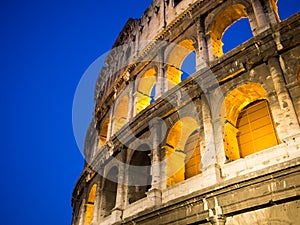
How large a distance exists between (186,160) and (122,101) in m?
5.24

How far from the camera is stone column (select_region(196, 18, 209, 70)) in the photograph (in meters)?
8.53

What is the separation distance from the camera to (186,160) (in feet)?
27.1

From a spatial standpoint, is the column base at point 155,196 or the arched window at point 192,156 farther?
the arched window at point 192,156

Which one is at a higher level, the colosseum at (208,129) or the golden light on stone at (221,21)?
the golden light on stone at (221,21)

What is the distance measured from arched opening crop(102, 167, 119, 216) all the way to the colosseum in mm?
37

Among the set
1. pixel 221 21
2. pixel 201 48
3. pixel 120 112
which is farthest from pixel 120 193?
pixel 221 21

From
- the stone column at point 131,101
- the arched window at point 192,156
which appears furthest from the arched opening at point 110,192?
the arched window at point 192,156

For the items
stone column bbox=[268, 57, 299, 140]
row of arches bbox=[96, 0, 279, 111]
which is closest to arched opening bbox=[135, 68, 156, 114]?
row of arches bbox=[96, 0, 279, 111]

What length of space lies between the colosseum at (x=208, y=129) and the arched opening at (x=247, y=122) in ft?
0.09

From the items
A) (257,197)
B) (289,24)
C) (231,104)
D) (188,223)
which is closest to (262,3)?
(289,24)

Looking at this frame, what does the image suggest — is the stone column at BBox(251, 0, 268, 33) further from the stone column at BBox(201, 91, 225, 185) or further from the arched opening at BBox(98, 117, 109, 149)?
the arched opening at BBox(98, 117, 109, 149)

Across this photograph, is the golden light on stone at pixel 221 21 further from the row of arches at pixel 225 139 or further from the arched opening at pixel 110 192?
the arched opening at pixel 110 192

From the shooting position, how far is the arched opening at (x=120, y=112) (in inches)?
482

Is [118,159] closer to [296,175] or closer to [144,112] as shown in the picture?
[144,112]
